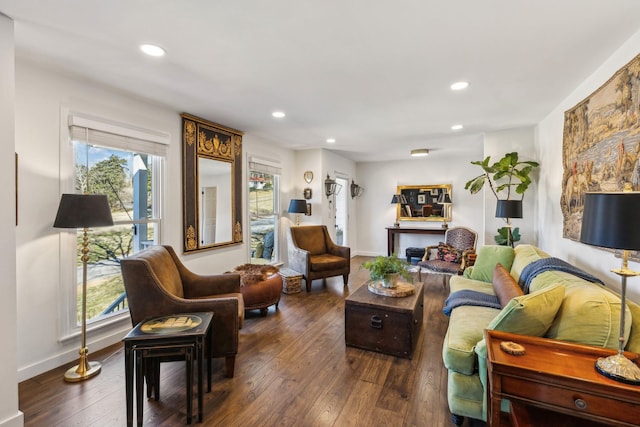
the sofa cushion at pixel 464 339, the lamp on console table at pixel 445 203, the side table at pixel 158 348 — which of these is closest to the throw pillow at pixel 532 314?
the sofa cushion at pixel 464 339

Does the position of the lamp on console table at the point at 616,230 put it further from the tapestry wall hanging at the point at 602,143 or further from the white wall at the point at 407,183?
the white wall at the point at 407,183

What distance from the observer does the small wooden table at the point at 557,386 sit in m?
1.14

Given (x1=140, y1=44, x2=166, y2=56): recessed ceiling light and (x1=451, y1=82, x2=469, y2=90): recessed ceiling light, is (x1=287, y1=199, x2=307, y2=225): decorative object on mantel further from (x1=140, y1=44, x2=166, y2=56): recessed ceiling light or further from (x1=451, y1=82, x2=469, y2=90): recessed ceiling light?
(x1=140, y1=44, x2=166, y2=56): recessed ceiling light

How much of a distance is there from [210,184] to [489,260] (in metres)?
3.56

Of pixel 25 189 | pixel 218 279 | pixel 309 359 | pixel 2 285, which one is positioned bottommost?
pixel 309 359

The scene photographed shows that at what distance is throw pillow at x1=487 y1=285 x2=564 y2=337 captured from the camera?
1.50 meters

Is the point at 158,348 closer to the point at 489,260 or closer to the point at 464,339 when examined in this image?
the point at 464,339

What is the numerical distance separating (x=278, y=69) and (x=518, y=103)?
2567mm

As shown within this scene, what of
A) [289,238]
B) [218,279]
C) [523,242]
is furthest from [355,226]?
[218,279]

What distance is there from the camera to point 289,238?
4.89 metres

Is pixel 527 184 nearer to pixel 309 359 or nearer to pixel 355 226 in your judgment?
pixel 309 359

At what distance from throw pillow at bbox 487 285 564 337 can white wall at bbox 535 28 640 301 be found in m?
0.86

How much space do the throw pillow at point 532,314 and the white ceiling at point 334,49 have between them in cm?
157

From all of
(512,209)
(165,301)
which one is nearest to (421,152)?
(512,209)
